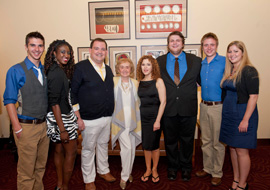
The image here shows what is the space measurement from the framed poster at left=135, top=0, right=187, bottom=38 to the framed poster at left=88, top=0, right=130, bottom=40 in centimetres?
25

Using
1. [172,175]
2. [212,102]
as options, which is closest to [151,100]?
[212,102]

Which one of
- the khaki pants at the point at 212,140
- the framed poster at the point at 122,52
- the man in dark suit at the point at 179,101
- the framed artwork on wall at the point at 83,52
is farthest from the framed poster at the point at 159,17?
the khaki pants at the point at 212,140

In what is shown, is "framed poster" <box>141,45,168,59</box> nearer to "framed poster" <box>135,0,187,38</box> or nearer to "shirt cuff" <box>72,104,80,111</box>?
"framed poster" <box>135,0,187,38</box>

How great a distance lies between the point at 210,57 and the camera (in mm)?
2572

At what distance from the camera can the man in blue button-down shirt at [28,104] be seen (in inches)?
73.0

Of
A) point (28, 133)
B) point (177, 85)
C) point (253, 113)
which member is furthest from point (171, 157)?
point (28, 133)

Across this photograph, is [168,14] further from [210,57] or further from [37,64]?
[37,64]

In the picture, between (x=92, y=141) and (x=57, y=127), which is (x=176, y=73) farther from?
(x=57, y=127)

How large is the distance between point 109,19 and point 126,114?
235 centimetres

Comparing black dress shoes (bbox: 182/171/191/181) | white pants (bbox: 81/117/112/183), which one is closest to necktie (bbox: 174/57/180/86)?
white pants (bbox: 81/117/112/183)

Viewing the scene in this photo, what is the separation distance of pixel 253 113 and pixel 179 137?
0.99 m

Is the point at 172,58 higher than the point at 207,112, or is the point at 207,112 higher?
the point at 172,58

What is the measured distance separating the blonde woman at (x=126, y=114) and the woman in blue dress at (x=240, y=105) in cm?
113

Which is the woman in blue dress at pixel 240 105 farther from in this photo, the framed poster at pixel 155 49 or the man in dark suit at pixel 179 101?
the framed poster at pixel 155 49
